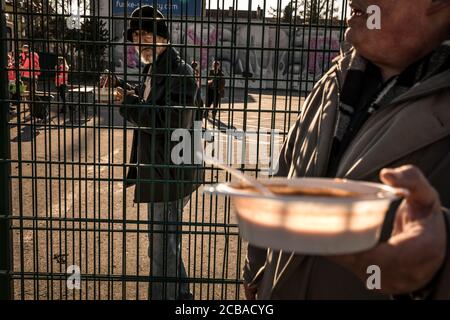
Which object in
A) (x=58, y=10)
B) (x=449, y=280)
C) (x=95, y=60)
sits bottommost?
(x=449, y=280)

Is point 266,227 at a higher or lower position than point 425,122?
lower

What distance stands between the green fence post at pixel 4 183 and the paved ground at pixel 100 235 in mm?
73

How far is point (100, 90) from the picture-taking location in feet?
10.0

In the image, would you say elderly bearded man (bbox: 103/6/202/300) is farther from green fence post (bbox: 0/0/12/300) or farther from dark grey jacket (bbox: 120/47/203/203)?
green fence post (bbox: 0/0/12/300)

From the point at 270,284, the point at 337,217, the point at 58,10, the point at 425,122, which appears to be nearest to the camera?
the point at 337,217

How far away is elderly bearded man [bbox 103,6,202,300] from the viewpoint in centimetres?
274

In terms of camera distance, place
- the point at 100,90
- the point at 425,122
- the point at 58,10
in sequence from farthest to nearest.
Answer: the point at 100,90
the point at 58,10
the point at 425,122

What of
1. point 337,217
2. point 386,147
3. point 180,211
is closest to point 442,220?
point 337,217

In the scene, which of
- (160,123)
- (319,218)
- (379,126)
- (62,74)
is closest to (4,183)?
(62,74)

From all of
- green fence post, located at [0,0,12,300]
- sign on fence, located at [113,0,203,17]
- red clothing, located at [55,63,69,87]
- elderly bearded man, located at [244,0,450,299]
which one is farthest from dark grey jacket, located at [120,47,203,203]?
elderly bearded man, located at [244,0,450,299]

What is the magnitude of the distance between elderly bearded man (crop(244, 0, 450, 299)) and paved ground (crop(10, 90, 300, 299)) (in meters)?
0.92

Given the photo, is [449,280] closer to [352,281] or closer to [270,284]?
[352,281]

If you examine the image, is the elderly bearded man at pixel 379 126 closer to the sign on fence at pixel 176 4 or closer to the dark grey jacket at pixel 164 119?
the dark grey jacket at pixel 164 119

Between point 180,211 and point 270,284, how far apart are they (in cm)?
153
